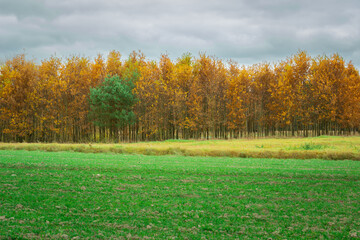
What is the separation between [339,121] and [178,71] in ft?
86.4

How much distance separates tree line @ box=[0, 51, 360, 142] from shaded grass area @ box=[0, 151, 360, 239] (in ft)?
110

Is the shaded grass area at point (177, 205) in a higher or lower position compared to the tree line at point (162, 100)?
lower

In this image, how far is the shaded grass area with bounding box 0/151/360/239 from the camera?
778 cm

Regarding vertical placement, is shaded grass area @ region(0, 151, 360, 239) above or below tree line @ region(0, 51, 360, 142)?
below

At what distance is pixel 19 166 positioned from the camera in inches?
682

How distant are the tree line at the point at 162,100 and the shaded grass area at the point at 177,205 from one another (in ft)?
110

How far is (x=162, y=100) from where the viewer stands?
50.7 m

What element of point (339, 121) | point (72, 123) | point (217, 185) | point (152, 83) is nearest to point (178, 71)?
point (152, 83)

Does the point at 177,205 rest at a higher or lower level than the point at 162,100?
lower

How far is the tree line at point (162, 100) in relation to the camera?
160ft

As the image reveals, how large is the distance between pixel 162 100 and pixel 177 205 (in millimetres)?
41246

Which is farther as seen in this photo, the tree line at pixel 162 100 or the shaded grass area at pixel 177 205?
the tree line at pixel 162 100

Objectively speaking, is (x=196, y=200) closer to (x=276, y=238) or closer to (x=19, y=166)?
(x=276, y=238)

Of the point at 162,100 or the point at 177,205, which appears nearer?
the point at 177,205
